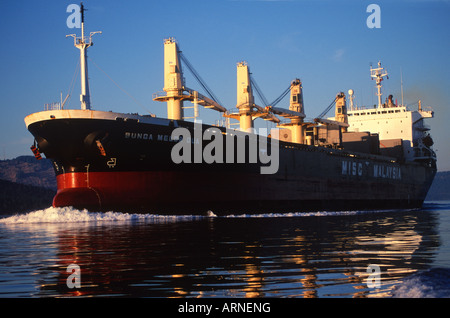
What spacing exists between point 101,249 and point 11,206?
82.7 m

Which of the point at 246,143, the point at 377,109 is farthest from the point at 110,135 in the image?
the point at 377,109

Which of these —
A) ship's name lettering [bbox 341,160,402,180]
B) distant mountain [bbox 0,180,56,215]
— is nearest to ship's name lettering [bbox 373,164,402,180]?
ship's name lettering [bbox 341,160,402,180]

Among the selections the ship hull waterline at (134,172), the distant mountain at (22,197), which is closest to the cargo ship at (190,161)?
the ship hull waterline at (134,172)

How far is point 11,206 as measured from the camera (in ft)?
284

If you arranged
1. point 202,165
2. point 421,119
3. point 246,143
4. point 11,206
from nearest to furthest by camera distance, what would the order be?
point 202,165
point 246,143
point 421,119
point 11,206

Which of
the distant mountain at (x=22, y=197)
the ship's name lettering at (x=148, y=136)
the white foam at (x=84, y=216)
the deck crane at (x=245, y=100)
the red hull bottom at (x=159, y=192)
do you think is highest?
the deck crane at (x=245, y=100)

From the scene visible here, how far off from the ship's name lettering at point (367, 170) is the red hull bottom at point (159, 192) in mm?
12584

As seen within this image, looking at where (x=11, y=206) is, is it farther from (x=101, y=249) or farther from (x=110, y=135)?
(x=101, y=249)

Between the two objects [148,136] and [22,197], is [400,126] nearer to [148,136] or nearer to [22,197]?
[148,136]

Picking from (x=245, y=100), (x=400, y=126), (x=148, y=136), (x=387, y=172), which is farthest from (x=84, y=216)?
(x=400, y=126)

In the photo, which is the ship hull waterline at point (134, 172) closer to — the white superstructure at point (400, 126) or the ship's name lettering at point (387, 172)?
the ship's name lettering at point (387, 172)

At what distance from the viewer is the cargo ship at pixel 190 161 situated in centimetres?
2583

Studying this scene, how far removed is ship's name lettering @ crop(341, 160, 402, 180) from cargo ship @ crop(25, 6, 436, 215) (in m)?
0.14

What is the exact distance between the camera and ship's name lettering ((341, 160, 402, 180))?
40.0 m
